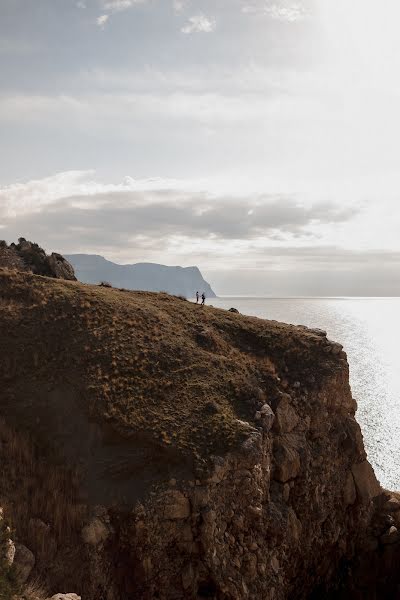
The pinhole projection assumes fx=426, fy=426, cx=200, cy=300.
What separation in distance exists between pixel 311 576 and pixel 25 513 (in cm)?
1895

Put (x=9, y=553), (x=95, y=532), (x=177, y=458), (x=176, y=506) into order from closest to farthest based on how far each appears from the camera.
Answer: (x=9, y=553), (x=95, y=532), (x=176, y=506), (x=177, y=458)

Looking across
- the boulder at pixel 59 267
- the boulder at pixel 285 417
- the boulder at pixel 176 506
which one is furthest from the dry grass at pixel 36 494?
the boulder at pixel 59 267

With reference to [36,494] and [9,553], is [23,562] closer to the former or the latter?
[9,553]

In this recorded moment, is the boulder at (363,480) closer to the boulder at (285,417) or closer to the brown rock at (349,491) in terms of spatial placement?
the brown rock at (349,491)

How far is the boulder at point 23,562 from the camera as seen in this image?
57.1 ft

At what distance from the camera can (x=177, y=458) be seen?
24031 millimetres

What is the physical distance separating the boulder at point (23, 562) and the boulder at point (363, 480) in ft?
77.4

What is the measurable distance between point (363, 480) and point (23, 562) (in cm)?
2465

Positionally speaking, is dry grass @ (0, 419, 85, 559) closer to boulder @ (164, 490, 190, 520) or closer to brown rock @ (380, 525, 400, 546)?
boulder @ (164, 490, 190, 520)

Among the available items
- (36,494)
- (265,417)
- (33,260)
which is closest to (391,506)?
(265,417)

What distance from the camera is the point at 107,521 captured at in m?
21.4

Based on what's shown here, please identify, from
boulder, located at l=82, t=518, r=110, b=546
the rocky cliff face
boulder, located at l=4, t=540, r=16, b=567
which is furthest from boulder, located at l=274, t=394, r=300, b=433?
the rocky cliff face

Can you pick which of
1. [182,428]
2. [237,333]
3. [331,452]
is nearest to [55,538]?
[182,428]

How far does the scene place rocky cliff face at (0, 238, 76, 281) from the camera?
158ft
